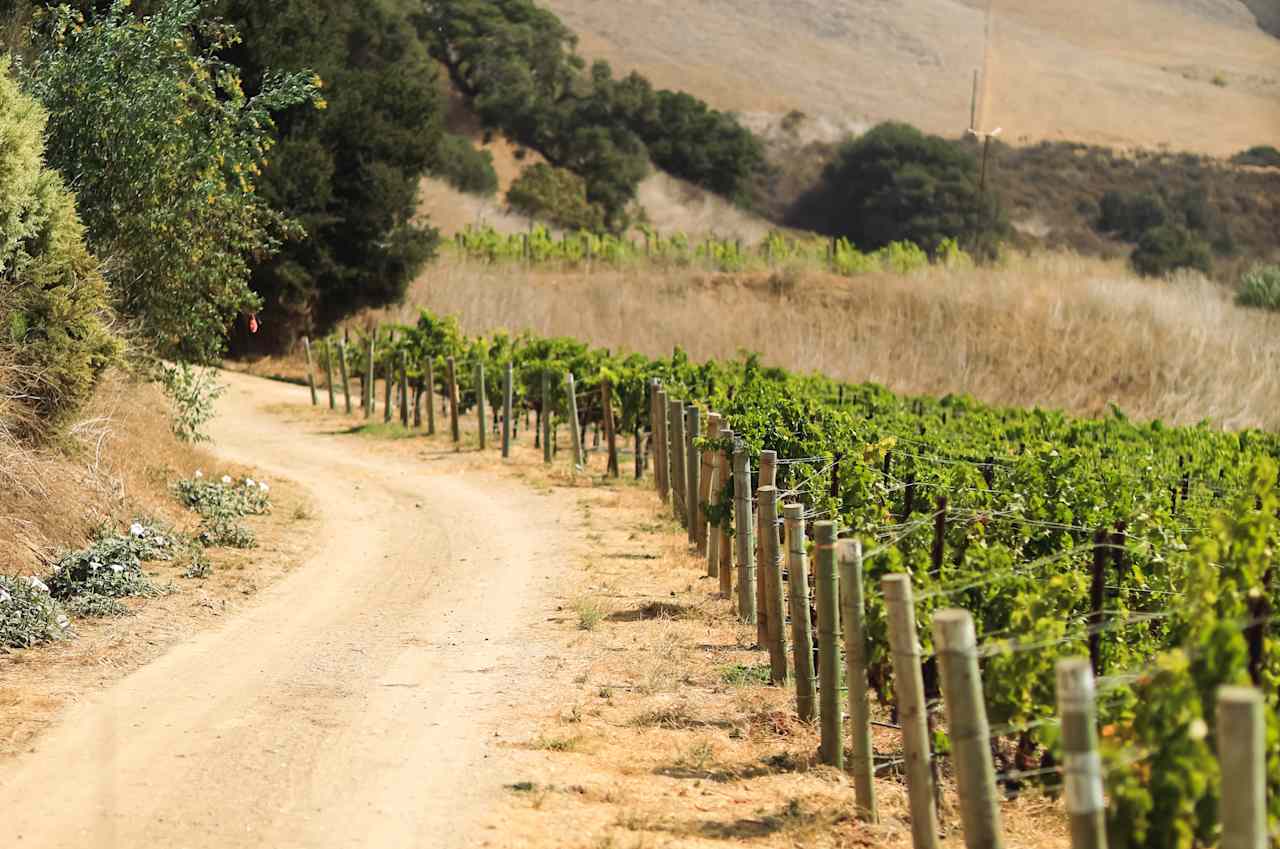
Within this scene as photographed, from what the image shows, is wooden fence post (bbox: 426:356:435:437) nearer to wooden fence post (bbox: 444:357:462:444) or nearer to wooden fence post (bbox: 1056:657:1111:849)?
wooden fence post (bbox: 444:357:462:444)

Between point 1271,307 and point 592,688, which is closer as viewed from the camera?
point 592,688

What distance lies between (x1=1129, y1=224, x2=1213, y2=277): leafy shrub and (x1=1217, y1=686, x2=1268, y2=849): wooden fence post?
204 feet

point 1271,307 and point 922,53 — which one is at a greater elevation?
point 922,53

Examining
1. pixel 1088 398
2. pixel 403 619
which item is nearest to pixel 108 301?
pixel 403 619

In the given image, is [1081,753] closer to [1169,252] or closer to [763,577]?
[763,577]

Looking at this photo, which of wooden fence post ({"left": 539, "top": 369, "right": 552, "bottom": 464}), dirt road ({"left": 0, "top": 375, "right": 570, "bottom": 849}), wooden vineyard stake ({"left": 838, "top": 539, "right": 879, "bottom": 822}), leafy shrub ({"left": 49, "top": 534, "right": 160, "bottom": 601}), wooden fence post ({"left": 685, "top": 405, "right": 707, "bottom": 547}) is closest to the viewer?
A: dirt road ({"left": 0, "top": 375, "right": 570, "bottom": 849})

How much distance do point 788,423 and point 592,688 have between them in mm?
4644

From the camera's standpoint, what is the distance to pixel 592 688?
31.9 ft

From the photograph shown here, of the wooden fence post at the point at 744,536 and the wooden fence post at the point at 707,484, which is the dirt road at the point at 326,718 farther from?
the wooden fence post at the point at 744,536

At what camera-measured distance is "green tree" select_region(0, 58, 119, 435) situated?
12836 millimetres

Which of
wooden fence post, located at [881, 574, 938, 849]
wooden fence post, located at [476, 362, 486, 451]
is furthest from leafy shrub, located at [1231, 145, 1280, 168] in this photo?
wooden fence post, located at [881, 574, 938, 849]

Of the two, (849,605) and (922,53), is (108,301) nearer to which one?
(849,605)

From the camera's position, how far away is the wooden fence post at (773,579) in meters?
9.48

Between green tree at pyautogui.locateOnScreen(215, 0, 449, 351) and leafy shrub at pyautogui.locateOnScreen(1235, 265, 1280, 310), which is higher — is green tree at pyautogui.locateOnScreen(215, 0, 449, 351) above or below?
above
